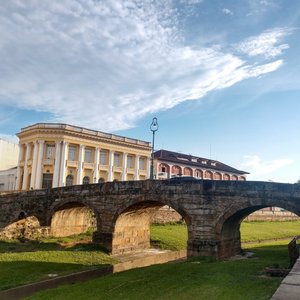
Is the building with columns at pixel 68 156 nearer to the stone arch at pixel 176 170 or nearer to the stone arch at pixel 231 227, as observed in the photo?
the stone arch at pixel 176 170

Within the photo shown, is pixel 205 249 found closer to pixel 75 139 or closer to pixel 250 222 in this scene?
pixel 250 222

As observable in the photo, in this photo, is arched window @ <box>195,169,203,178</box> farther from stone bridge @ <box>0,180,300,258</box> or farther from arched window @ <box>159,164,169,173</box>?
stone bridge @ <box>0,180,300,258</box>

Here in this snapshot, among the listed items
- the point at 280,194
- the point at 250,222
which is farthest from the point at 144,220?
the point at 250,222

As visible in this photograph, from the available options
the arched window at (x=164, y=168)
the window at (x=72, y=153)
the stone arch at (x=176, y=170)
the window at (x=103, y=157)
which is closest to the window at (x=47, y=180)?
the window at (x=72, y=153)

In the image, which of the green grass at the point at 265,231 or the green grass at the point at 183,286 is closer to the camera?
the green grass at the point at 183,286

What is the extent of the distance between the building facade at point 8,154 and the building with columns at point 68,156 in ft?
23.9

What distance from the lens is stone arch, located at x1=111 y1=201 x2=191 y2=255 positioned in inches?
1005

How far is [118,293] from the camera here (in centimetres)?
1157

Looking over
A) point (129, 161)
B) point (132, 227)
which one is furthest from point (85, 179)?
point (132, 227)

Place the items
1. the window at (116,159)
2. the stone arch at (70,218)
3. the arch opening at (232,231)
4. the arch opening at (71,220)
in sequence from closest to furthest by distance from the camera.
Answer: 1. the arch opening at (232,231)
2. the stone arch at (70,218)
3. the arch opening at (71,220)
4. the window at (116,159)

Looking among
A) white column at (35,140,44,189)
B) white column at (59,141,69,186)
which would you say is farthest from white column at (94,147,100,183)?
white column at (35,140,44,189)

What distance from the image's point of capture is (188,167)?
67250 millimetres

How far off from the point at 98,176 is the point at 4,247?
1330 inches

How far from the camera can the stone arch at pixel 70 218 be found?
95.8 ft
